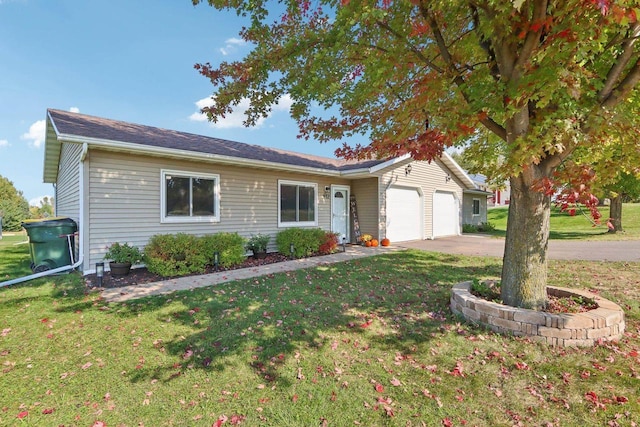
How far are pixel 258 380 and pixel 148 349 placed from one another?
1486mm

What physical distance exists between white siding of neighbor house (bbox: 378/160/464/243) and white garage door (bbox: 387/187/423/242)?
264 millimetres

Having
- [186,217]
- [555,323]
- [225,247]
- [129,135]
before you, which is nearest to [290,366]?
[555,323]

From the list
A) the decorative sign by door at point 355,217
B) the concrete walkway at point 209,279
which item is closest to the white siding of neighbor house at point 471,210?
the decorative sign by door at point 355,217

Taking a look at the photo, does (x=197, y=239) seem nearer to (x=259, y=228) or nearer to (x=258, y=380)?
(x=259, y=228)

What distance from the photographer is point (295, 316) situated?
434 centimetres

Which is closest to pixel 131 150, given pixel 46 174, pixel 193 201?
pixel 193 201

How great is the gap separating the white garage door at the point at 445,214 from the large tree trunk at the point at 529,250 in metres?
10.6

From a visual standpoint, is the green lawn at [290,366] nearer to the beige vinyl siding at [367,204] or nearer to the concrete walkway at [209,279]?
the concrete walkway at [209,279]

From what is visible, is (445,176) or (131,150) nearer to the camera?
(131,150)

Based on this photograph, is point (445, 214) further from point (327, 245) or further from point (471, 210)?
point (327, 245)

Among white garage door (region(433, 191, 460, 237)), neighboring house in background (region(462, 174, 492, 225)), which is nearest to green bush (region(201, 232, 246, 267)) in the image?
white garage door (region(433, 191, 460, 237))

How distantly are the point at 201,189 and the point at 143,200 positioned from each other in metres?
1.49

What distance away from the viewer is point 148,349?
11.1 ft

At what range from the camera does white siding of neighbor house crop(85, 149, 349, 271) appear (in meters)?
6.83
